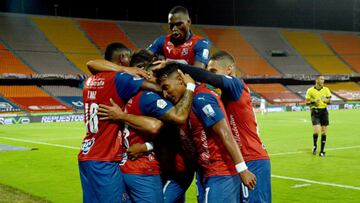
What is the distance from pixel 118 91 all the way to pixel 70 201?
18.4ft

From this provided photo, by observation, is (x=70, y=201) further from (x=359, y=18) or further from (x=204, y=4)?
(x=359, y=18)

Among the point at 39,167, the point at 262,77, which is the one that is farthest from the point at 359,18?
the point at 39,167

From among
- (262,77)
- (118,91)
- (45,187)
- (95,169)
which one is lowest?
(262,77)

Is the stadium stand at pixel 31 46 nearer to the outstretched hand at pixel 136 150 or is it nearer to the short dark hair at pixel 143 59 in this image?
the short dark hair at pixel 143 59

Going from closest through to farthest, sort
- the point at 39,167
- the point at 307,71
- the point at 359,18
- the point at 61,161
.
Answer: the point at 39,167
the point at 61,161
the point at 307,71
the point at 359,18

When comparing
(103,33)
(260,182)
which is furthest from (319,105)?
(103,33)

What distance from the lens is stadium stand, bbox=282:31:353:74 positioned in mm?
62812

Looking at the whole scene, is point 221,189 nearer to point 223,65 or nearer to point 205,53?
point 223,65

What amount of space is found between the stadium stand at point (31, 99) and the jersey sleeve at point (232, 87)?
3690 cm

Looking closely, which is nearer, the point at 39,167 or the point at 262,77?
the point at 39,167

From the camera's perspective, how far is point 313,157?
16.1 meters

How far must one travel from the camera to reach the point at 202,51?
7.28m

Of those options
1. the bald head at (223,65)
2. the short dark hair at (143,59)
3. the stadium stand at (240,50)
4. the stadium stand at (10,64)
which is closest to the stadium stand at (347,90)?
the stadium stand at (240,50)

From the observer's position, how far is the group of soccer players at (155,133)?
515 cm
